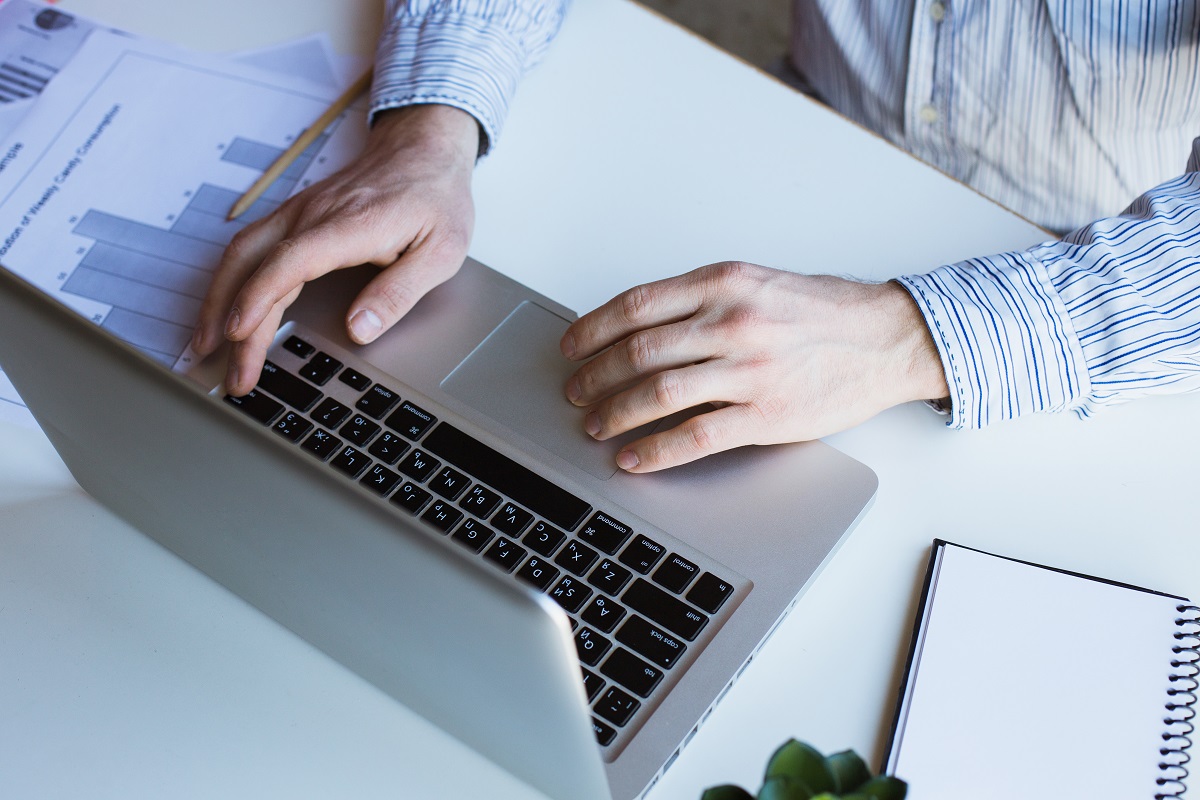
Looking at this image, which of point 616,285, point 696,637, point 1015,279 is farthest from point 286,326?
point 1015,279

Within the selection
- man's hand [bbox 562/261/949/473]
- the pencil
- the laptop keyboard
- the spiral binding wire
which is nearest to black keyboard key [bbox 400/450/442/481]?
the laptop keyboard

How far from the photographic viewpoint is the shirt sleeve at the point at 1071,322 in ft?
2.16

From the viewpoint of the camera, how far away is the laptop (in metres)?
0.42

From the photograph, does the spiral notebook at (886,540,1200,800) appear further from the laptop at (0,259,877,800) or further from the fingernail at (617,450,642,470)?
the fingernail at (617,450,642,470)

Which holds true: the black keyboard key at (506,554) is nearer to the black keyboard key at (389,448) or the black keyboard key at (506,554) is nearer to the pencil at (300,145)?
the black keyboard key at (389,448)

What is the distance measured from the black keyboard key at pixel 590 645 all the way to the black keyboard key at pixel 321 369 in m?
0.27

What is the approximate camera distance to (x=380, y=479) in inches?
25.4

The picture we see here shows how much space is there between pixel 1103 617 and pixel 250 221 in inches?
26.8

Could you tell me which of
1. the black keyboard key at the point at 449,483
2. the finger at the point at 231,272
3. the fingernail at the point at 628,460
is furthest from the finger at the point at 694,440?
the finger at the point at 231,272

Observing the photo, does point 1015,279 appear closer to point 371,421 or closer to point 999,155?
point 999,155

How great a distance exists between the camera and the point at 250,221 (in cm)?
80

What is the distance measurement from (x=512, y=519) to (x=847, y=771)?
284 millimetres

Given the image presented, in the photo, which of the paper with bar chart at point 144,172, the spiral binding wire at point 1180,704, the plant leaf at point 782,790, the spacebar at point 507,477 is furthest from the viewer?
the paper with bar chart at point 144,172

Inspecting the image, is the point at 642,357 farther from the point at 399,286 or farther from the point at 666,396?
the point at 399,286
